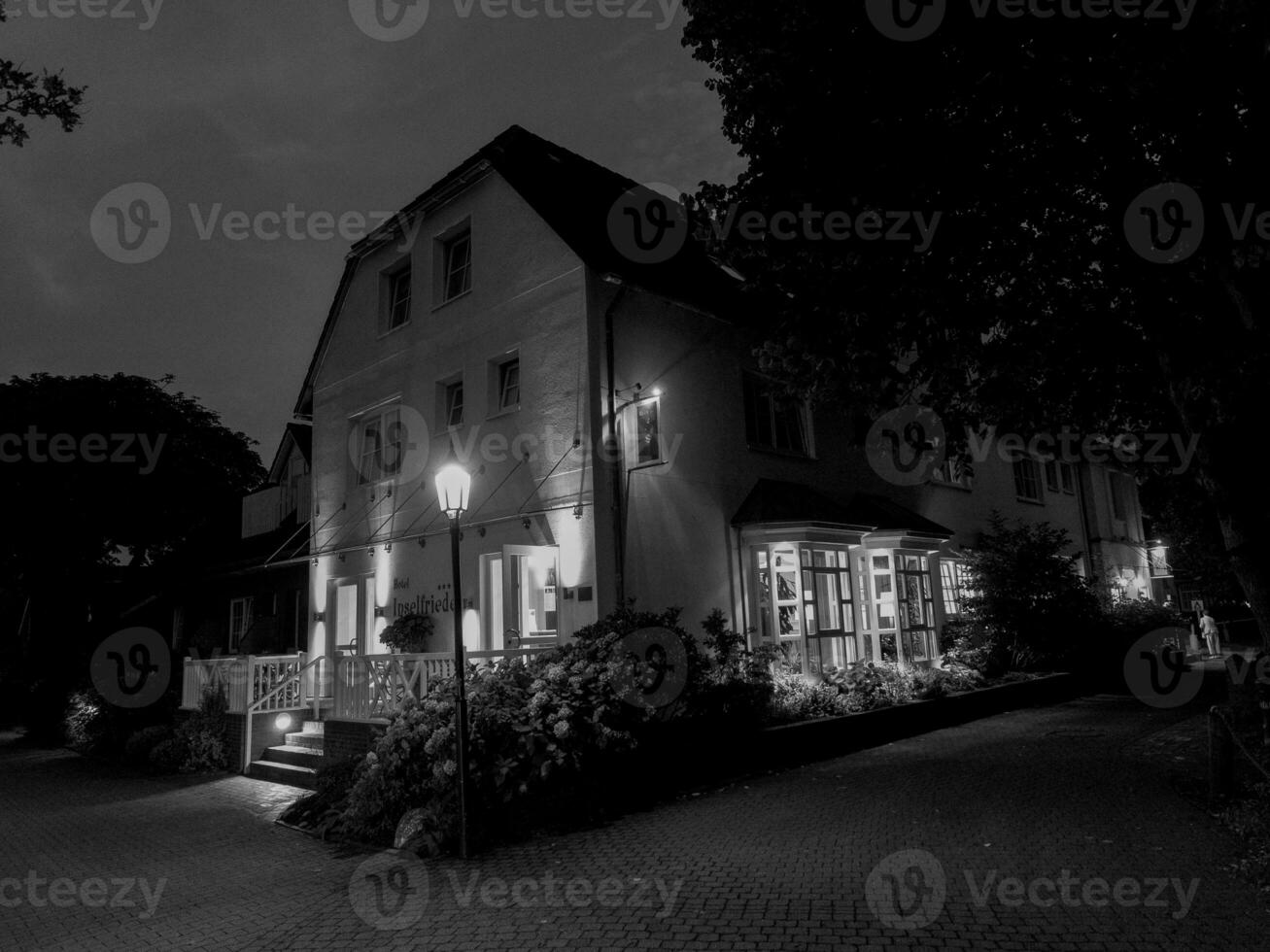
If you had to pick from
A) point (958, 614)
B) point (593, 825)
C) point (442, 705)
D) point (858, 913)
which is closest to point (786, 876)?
point (858, 913)

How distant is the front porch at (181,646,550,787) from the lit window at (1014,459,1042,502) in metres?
17.5

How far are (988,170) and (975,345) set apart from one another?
1.88 m

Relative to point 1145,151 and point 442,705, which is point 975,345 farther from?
point 442,705

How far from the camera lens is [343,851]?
8250 mm

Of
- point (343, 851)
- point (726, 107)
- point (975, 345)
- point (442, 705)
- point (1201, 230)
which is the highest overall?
point (726, 107)

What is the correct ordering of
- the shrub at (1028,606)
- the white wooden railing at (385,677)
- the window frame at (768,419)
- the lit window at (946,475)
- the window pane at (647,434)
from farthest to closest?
the lit window at (946,475)
the shrub at (1028,606)
the window frame at (768,419)
the window pane at (647,434)
the white wooden railing at (385,677)

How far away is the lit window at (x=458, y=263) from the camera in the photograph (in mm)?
15008

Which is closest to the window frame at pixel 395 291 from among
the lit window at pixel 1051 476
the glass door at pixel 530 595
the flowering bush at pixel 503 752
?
the glass door at pixel 530 595

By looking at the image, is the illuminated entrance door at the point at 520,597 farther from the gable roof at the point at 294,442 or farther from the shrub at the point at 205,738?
the gable roof at the point at 294,442

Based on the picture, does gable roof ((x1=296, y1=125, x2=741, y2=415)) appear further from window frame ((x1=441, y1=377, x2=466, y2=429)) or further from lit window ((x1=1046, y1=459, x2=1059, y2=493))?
lit window ((x1=1046, y1=459, x2=1059, y2=493))

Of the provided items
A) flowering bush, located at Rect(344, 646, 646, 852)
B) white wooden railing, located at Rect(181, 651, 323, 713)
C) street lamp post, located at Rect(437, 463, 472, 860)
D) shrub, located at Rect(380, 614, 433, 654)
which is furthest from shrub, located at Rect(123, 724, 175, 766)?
street lamp post, located at Rect(437, 463, 472, 860)

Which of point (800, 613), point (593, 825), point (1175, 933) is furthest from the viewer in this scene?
point (800, 613)

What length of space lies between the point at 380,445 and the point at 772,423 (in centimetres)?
781

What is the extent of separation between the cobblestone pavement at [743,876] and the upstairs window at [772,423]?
21.8 ft
